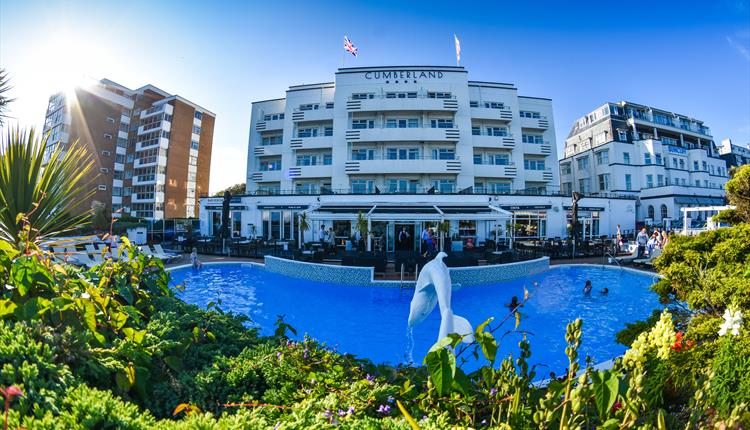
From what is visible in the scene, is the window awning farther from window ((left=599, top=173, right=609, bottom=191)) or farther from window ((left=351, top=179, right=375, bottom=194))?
window ((left=599, top=173, right=609, bottom=191))

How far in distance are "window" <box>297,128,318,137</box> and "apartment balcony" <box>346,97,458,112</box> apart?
13.6ft

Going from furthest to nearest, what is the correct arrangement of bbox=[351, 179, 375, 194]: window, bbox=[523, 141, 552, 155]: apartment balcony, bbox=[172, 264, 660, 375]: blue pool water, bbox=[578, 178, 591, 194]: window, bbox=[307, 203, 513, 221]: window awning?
bbox=[578, 178, 591, 194]: window
bbox=[523, 141, 552, 155]: apartment balcony
bbox=[351, 179, 375, 194]: window
bbox=[307, 203, 513, 221]: window awning
bbox=[172, 264, 660, 375]: blue pool water

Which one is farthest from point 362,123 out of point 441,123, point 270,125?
point 270,125

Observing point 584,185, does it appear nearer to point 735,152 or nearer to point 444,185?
point 444,185

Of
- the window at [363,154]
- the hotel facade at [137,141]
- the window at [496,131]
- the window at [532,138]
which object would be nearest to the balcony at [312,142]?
the window at [363,154]

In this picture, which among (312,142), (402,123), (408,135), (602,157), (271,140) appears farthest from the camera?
(602,157)

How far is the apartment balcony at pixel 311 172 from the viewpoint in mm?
26469

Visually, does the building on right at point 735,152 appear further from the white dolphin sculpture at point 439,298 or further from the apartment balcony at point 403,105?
the white dolphin sculpture at point 439,298

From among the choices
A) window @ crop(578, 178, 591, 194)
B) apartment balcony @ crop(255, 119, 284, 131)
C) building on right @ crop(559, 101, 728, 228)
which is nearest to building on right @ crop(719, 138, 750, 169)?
building on right @ crop(559, 101, 728, 228)

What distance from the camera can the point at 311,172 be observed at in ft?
87.8

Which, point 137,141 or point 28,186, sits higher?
point 137,141

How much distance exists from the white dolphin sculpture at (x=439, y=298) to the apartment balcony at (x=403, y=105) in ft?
77.3

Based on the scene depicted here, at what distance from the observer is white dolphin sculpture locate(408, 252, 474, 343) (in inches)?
188

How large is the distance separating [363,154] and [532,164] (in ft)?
51.7
